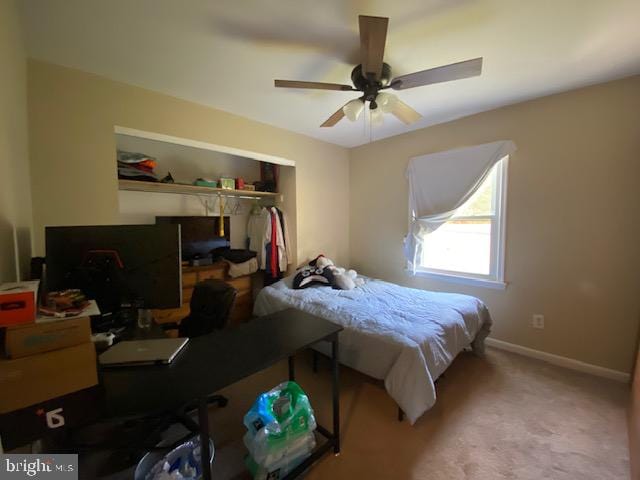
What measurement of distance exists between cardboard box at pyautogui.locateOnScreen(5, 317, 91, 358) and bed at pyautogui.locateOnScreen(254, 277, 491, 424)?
1548mm

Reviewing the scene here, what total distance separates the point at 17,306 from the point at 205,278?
2285mm

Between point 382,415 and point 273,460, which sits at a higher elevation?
point 273,460

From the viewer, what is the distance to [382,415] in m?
1.80

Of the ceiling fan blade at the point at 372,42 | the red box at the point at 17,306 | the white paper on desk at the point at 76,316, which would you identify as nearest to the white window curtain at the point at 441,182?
the ceiling fan blade at the point at 372,42

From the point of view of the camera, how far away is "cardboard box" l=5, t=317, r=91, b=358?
0.76 m

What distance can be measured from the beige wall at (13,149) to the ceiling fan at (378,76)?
1.26 m

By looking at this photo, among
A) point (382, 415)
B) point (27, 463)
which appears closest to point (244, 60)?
point (27, 463)

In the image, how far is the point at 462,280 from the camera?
9.69ft

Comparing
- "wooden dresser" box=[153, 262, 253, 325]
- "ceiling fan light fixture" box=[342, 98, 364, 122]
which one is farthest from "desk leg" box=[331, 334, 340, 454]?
"ceiling fan light fixture" box=[342, 98, 364, 122]

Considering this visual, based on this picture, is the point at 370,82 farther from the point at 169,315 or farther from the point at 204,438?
the point at 169,315

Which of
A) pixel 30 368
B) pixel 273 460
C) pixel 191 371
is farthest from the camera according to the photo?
pixel 273 460

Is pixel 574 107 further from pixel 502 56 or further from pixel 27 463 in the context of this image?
pixel 27 463

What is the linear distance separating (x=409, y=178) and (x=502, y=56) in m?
1.58

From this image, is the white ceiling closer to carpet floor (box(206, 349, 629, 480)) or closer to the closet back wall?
the closet back wall
